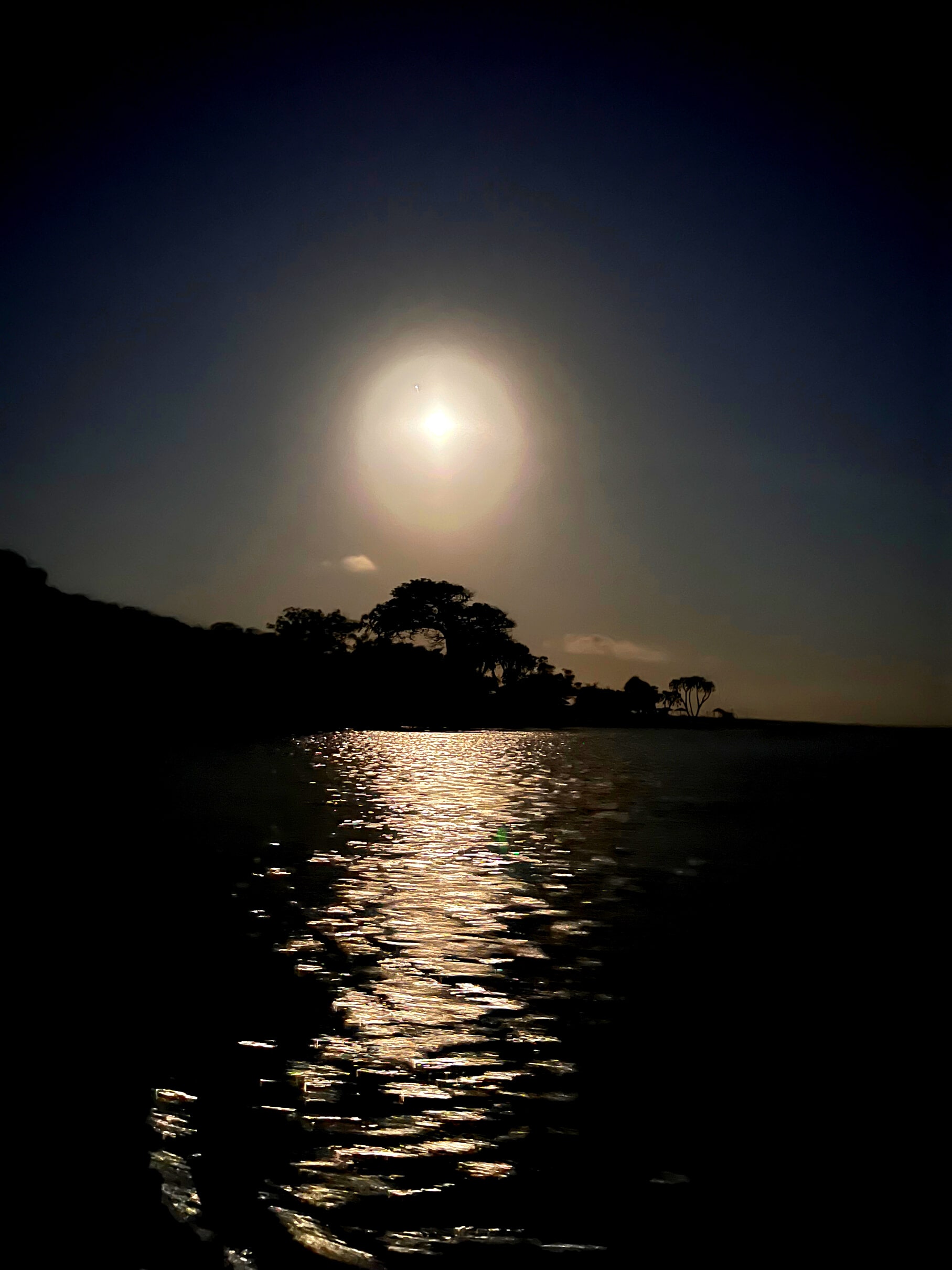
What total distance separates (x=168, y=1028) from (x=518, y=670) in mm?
144858

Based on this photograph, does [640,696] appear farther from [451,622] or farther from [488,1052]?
[488,1052]

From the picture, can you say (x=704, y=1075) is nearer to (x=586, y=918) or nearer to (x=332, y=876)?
(x=586, y=918)

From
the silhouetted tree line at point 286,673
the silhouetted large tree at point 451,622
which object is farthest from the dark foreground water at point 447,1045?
the silhouetted large tree at point 451,622

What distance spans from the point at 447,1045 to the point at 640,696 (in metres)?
180

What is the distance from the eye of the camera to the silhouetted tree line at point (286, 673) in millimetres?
51250

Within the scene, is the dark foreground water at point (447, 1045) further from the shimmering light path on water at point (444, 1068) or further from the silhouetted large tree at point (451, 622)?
the silhouetted large tree at point (451, 622)

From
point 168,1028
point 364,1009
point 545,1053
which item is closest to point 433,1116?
point 545,1053

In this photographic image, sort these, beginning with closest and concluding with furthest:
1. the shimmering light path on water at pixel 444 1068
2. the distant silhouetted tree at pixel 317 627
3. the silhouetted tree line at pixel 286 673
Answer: the shimmering light path on water at pixel 444 1068
the silhouetted tree line at pixel 286 673
the distant silhouetted tree at pixel 317 627

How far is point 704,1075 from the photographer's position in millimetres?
6816

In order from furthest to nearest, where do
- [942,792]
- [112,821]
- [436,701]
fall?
[436,701]
[942,792]
[112,821]

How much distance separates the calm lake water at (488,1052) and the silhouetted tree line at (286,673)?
40.4 m

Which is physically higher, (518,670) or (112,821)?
(518,670)

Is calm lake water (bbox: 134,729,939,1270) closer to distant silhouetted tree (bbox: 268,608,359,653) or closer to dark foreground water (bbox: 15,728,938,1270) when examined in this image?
dark foreground water (bbox: 15,728,938,1270)

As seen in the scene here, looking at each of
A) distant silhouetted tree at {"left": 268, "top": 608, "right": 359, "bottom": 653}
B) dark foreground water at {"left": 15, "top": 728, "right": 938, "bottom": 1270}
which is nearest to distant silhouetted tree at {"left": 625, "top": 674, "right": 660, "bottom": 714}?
distant silhouetted tree at {"left": 268, "top": 608, "right": 359, "bottom": 653}
